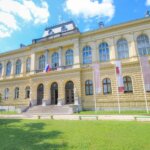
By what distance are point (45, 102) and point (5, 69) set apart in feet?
45.1

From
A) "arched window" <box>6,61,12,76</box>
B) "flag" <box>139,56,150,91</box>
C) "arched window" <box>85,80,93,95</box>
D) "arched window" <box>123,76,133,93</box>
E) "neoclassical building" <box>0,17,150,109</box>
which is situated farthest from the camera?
"arched window" <box>6,61,12,76</box>

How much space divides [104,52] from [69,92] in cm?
827

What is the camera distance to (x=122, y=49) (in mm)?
21906

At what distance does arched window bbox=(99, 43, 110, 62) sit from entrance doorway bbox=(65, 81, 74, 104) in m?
6.16

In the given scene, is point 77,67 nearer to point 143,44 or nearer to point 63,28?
point 63,28

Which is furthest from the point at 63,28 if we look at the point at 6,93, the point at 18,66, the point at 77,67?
the point at 6,93

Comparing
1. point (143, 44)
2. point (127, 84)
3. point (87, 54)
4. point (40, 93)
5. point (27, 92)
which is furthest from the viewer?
point (27, 92)

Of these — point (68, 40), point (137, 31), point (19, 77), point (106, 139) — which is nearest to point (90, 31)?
point (68, 40)

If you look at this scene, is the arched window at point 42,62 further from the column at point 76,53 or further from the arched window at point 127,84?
the arched window at point 127,84

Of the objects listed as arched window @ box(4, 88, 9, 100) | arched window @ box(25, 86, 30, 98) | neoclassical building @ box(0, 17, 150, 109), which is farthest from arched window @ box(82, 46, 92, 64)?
arched window @ box(4, 88, 9, 100)

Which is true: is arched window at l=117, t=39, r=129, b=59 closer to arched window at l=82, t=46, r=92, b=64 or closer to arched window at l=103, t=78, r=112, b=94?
arched window at l=103, t=78, r=112, b=94

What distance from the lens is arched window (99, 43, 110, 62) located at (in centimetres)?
2276

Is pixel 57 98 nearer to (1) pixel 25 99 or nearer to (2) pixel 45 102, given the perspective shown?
(2) pixel 45 102

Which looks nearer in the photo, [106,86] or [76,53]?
[106,86]
